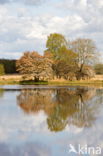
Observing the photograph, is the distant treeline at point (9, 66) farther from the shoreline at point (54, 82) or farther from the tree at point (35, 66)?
the tree at point (35, 66)

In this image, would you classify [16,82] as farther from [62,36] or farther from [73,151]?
[73,151]

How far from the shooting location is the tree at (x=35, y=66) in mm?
79894

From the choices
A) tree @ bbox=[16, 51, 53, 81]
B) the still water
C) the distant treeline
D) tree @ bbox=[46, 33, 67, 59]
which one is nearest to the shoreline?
tree @ bbox=[16, 51, 53, 81]

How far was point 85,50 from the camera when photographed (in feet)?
282

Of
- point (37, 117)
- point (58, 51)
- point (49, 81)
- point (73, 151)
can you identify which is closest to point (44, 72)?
point (49, 81)

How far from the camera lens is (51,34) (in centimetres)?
9000

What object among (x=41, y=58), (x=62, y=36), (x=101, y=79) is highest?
(x=62, y=36)

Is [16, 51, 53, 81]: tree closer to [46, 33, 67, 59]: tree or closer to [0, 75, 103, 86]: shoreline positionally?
[0, 75, 103, 86]: shoreline

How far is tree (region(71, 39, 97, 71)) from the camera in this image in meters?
85.4

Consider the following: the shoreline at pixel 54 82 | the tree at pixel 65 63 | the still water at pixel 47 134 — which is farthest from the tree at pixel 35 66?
the still water at pixel 47 134

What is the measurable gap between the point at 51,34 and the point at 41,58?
36.7 ft

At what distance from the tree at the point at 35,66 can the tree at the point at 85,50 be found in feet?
31.2

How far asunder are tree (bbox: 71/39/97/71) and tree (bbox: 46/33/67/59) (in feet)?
13.8

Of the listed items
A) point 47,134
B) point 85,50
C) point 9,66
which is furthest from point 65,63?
point 47,134
